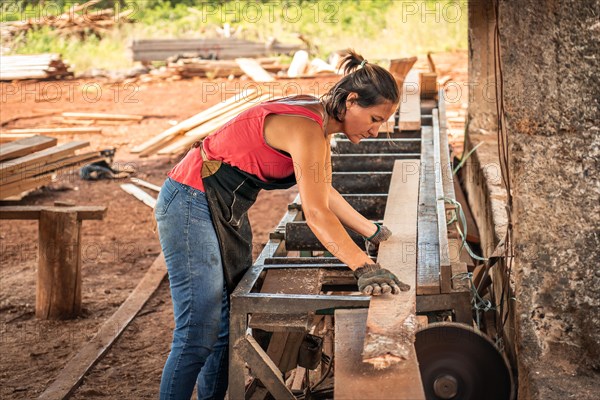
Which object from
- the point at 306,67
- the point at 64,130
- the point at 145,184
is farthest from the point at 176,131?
the point at 306,67

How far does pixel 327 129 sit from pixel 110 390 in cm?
280

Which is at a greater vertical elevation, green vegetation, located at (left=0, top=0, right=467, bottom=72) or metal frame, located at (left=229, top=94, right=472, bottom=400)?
green vegetation, located at (left=0, top=0, right=467, bottom=72)

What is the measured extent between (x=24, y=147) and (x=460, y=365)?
520 centimetres

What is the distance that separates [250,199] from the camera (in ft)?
12.8

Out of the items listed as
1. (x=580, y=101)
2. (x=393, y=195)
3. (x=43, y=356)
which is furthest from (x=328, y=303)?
(x=43, y=356)

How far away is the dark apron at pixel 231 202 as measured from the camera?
372 cm

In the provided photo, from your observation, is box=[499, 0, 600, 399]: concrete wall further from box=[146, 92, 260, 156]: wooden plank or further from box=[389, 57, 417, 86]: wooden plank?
box=[146, 92, 260, 156]: wooden plank

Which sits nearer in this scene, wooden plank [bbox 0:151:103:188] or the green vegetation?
wooden plank [bbox 0:151:103:188]

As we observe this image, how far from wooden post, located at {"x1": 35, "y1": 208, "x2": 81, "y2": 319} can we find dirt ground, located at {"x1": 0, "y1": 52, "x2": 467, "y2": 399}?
14 centimetres

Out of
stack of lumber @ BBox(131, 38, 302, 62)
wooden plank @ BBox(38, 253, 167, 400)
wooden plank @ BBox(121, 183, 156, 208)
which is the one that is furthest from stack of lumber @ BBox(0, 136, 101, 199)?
stack of lumber @ BBox(131, 38, 302, 62)

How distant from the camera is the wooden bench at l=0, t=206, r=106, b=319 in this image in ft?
20.4

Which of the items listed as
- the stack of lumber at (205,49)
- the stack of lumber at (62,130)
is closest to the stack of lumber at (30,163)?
the stack of lumber at (62,130)

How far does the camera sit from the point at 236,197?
379 centimetres

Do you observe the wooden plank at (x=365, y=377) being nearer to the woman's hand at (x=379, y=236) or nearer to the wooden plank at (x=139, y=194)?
the woman's hand at (x=379, y=236)
